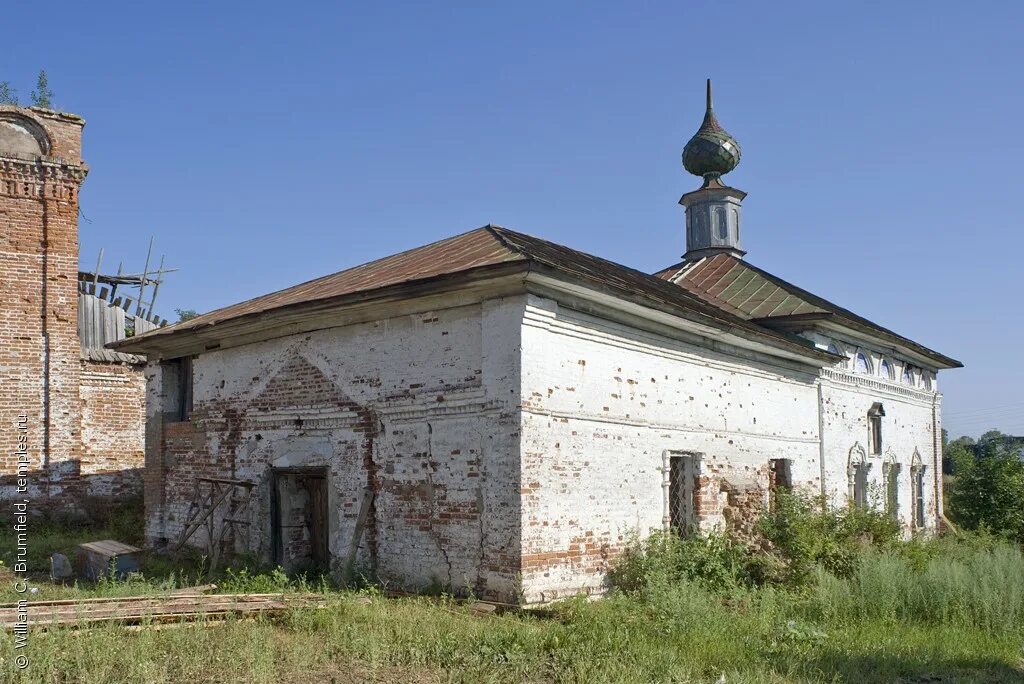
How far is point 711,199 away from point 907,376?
587 cm

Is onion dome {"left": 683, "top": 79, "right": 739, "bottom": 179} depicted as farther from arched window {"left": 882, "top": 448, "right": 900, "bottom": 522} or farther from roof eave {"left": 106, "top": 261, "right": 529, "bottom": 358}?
roof eave {"left": 106, "top": 261, "right": 529, "bottom": 358}

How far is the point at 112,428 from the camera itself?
53.3 ft

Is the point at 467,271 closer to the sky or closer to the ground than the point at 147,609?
closer to the sky

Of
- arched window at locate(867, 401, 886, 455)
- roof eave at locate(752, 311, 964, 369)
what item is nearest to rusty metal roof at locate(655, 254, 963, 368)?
roof eave at locate(752, 311, 964, 369)

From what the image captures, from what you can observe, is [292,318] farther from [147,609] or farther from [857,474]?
[857,474]

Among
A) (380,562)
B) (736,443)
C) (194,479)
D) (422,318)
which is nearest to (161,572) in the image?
(194,479)

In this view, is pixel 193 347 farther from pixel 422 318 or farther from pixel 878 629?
pixel 878 629

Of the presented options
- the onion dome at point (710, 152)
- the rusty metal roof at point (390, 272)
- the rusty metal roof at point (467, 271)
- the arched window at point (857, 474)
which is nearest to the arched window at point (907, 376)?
the arched window at point (857, 474)

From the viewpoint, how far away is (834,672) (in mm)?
6957

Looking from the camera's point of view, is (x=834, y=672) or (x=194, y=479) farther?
(x=194, y=479)

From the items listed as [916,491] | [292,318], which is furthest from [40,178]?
[916,491]

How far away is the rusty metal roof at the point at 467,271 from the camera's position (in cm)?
953

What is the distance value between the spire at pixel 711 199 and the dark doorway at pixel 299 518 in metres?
12.1

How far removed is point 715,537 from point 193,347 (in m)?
7.71
